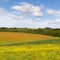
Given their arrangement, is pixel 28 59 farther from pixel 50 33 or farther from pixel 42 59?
pixel 50 33

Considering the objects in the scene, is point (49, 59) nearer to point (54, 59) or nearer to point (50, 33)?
point (54, 59)

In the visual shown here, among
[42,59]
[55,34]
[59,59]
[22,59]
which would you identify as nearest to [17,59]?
[22,59]

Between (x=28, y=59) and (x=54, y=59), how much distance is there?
10.6 ft

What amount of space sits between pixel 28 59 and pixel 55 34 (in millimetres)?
89886

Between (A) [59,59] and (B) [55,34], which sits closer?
(A) [59,59]

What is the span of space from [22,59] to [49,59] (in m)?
3.38

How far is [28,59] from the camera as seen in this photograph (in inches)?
947

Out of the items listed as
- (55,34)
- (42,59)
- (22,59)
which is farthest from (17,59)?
(55,34)

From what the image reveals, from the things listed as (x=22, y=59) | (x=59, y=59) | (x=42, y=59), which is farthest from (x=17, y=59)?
(x=59, y=59)

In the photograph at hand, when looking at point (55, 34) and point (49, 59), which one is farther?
point (55, 34)

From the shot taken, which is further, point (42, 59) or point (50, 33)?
point (50, 33)

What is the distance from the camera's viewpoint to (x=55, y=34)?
113m

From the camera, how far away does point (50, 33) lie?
11644 centimetres

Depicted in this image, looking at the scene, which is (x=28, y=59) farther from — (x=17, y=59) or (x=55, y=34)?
(x=55, y=34)
